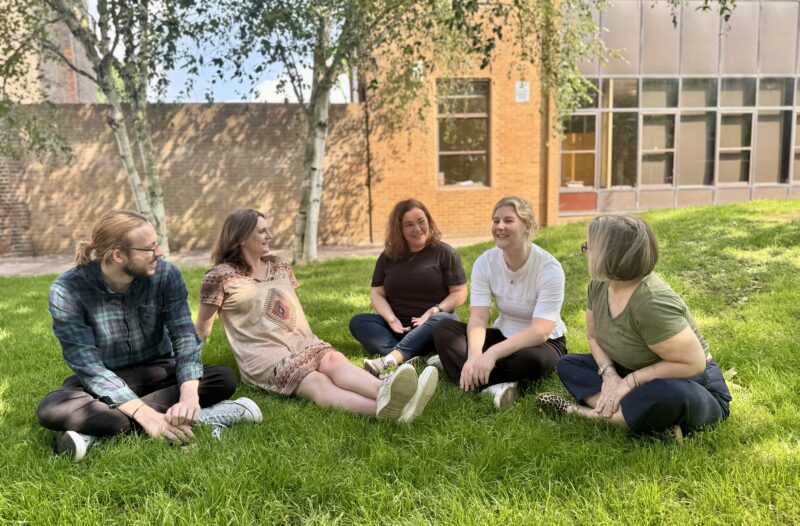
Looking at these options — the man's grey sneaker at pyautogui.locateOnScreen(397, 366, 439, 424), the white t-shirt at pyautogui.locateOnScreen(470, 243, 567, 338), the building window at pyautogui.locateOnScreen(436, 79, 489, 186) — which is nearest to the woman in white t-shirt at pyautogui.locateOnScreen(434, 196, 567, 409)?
the white t-shirt at pyautogui.locateOnScreen(470, 243, 567, 338)

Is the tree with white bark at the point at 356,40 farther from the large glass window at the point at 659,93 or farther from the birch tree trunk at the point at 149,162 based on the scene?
the large glass window at the point at 659,93

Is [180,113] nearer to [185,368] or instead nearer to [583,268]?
[583,268]

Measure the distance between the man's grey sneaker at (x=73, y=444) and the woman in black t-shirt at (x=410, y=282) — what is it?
7.21 feet

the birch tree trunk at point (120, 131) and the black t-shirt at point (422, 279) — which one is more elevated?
the birch tree trunk at point (120, 131)

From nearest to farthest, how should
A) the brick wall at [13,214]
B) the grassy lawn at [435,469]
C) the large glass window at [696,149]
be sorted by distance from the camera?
the grassy lawn at [435,469]
the brick wall at [13,214]
the large glass window at [696,149]

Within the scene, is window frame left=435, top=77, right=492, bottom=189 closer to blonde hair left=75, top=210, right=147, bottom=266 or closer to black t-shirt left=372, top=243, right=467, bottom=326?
black t-shirt left=372, top=243, right=467, bottom=326

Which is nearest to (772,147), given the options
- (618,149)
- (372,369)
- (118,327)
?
(618,149)

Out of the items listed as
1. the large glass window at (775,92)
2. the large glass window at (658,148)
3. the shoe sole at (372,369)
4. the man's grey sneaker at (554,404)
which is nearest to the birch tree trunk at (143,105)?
the shoe sole at (372,369)

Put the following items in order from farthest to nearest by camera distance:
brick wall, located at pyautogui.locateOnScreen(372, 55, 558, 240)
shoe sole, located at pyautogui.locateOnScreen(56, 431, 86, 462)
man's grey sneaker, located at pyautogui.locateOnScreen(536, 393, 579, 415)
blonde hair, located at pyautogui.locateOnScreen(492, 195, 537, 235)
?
1. brick wall, located at pyautogui.locateOnScreen(372, 55, 558, 240)
2. blonde hair, located at pyautogui.locateOnScreen(492, 195, 537, 235)
3. man's grey sneaker, located at pyautogui.locateOnScreen(536, 393, 579, 415)
4. shoe sole, located at pyautogui.locateOnScreen(56, 431, 86, 462)

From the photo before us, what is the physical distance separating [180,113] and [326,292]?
7485mm

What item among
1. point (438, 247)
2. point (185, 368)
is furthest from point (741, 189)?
point (185, 368)

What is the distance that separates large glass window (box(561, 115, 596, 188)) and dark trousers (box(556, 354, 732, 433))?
1229cm

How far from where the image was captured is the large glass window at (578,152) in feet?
48.3

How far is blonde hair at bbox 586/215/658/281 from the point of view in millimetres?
2803
